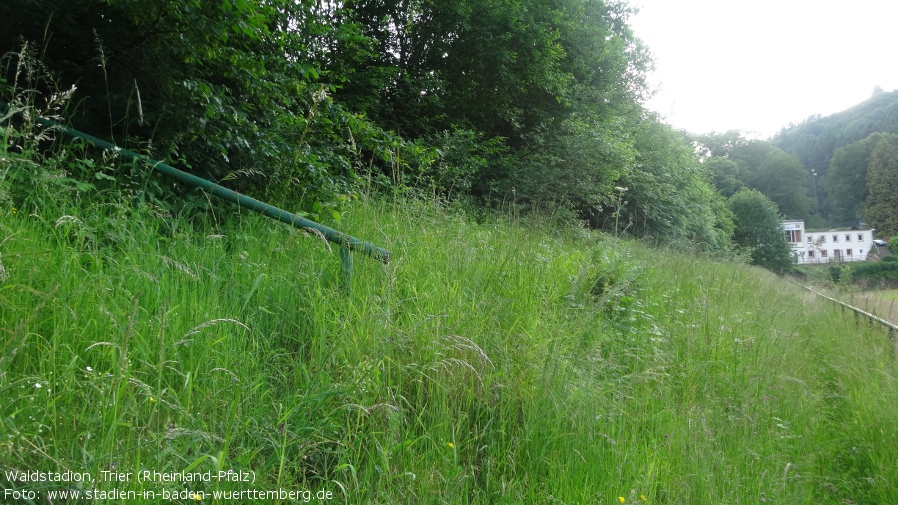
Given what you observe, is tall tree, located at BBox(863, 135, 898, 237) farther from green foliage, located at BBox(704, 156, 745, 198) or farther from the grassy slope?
green foliage, located at BBox(704, 156, 745, 198)


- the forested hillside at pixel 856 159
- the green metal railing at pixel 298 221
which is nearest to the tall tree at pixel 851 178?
the forested hillside at pixel 856 159

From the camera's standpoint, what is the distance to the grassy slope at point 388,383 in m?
1.84

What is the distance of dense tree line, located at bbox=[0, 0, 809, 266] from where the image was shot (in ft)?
14.8

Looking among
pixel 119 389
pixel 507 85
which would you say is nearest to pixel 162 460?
pixel 119 389

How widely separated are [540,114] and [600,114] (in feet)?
10.1

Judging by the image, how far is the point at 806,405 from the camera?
4.16m

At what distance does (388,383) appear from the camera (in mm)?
2566

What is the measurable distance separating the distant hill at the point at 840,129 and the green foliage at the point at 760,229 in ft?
18.6

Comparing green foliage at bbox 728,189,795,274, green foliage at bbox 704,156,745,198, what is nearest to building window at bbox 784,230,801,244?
green foliage at bbox 728,189,795,274

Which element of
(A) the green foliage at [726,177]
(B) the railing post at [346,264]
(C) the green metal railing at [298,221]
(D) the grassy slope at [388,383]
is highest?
(A) the green foliage at [726,177]

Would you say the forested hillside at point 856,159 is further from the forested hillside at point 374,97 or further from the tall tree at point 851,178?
the forested hillside at point 374,97

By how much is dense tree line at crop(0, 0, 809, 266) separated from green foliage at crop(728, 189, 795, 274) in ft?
48.8

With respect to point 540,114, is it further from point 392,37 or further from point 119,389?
point 119,389

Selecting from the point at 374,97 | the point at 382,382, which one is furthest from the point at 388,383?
the point at 374,97
